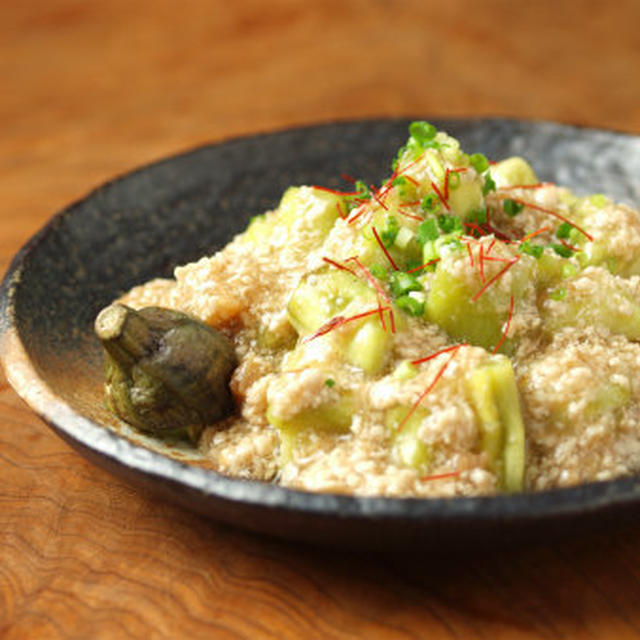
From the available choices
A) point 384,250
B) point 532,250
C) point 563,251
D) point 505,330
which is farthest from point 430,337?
point 563,251

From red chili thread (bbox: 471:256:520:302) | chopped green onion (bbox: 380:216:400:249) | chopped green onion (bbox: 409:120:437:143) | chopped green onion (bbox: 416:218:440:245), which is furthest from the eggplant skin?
chopped green onion (bbox: 409:120:437:143)

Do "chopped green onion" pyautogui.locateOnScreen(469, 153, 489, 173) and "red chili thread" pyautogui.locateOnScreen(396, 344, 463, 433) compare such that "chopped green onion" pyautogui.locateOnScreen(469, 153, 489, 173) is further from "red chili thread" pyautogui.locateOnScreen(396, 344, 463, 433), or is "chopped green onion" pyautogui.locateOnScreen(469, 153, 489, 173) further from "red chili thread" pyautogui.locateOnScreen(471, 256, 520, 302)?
"red chili thread" pyautogui.locateOnScreen(396, 344, 463, 433)

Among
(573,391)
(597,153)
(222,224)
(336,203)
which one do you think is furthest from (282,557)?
Result: (597,153)

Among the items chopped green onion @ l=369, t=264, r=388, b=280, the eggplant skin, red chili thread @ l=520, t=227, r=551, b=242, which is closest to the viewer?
the eggplant skin

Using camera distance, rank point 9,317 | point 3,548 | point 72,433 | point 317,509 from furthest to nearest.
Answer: point 9,317, point 3,548, point 72,433, point 317,509

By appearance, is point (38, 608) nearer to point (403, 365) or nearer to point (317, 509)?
point (317, 509)
